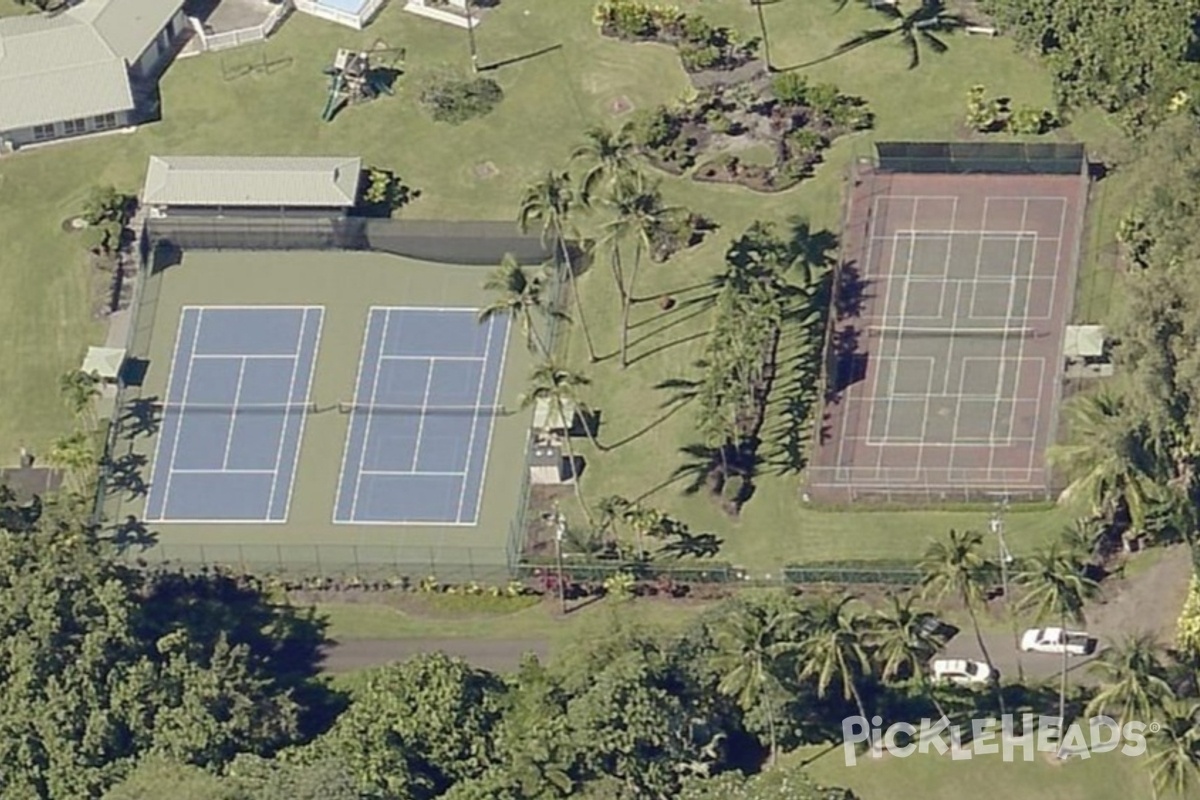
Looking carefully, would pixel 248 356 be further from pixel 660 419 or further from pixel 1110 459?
pixel 1110 459

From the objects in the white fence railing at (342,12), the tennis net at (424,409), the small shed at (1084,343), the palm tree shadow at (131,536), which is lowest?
the palm tree shadow at (131,536)

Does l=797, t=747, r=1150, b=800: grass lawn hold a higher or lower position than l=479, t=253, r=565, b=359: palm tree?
lower

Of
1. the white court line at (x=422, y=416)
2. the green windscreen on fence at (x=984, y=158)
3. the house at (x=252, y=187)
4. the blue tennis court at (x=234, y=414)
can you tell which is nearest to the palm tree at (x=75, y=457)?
the blue tennis court at (x=234, y=414)

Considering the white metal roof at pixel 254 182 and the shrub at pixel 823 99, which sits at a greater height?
the shrub at pixel 823 99

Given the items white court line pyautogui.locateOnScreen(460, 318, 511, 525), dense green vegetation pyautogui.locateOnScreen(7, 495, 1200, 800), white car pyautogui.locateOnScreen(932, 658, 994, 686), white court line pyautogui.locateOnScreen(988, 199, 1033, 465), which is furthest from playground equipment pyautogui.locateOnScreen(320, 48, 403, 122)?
white car pyautogui.locateOnScreen(932, 658, 994, 686)

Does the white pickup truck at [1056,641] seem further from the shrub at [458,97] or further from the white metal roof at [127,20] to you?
the white metal roof at [127,20]

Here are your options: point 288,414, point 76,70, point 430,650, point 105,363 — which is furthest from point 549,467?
point 76,70

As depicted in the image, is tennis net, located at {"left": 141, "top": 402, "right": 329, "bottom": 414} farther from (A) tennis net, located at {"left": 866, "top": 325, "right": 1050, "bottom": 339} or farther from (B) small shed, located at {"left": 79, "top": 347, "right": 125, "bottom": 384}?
(A) tennis net, located at {"left": 866, "top": 325, "right": 1050, "bottom": 339}
